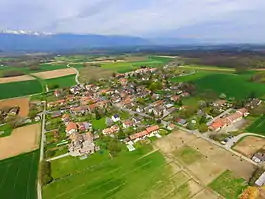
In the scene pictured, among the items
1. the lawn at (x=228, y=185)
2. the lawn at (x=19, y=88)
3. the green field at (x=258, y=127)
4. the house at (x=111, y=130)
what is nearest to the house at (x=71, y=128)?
the house at (x=111, y=130)

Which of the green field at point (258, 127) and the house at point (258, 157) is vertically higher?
the house at point (258, 157)

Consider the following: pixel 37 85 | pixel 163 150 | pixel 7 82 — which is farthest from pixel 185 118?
pixel 7 82

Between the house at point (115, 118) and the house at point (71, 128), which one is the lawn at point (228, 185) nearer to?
the house at point (115, 118)

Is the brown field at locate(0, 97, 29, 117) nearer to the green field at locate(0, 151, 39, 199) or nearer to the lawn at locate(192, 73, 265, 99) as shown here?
the green field at locate(0, 151, 39, 199)

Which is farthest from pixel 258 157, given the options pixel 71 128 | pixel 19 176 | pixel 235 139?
pixel 19 176

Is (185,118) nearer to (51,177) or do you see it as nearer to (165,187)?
(165,187)

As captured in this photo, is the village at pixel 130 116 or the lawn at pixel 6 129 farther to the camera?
the lawn at pixel 6 129

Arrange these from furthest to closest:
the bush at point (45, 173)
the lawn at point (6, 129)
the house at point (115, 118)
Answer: the house at point (115, 118) → the lawn at point (6, 129) → the bush at point (45, 173)

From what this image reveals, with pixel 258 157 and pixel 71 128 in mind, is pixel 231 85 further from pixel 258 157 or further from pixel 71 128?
pixel 71 128
